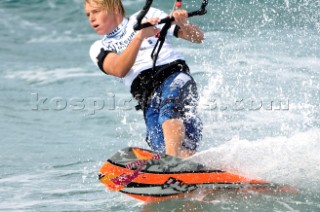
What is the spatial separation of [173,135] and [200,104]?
0.79 meters

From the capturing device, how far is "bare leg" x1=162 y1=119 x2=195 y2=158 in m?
5.35

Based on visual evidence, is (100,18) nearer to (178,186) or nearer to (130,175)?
(130,175)

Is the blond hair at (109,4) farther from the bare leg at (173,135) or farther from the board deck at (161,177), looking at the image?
the board deck at (161,177)

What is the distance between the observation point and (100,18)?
5555 millimetres

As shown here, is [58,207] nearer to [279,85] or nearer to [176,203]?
[176,203]

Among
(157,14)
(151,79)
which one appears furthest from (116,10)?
(151,79)

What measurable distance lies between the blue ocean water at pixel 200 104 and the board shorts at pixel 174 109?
0.82 feet

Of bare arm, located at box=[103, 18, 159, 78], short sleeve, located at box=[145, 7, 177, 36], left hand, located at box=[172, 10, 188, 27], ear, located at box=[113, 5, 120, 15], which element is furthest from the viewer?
short sleeve, located at box=[145, 7, 177, 36]

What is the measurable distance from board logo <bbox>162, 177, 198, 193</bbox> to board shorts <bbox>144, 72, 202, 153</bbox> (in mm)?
293

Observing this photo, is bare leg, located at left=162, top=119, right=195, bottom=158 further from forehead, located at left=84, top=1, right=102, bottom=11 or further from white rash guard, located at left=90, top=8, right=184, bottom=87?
forehead, located at left=84, top=1, right=102, bottom=11

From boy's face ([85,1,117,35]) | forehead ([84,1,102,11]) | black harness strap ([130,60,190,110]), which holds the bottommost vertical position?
black harness strap ([130,60,190,110])

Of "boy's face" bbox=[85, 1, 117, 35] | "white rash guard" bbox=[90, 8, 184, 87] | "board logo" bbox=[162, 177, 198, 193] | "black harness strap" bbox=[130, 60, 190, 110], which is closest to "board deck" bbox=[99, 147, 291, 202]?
"board logo" bbox=[162, 177, 198, 193]

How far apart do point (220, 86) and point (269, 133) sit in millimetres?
1929

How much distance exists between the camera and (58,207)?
237 inches
